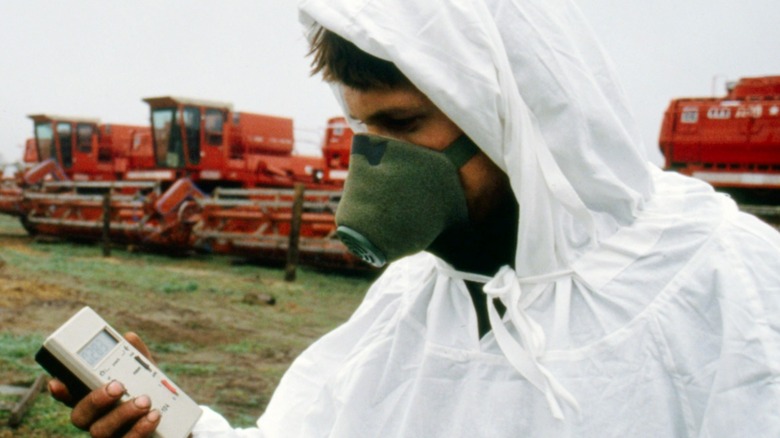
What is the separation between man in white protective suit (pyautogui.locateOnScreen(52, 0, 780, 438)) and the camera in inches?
48.3

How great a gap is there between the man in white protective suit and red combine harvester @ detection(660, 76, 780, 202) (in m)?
12.2

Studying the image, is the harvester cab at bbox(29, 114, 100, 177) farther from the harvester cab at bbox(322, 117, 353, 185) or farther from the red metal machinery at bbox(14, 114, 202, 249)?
the harvester cab at bbox(322, 117, 353, 185)

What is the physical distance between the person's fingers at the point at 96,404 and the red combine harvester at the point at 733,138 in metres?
12.7

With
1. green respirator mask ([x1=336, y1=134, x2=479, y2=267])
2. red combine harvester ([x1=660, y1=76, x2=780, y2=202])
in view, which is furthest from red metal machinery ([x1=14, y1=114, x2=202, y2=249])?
green respirator mask ([x1=336, y1=134, x2=479, y2=267])

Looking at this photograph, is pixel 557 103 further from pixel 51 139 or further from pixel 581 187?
pixel 51 139

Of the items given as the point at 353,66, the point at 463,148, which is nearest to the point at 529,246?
the point at 463,148

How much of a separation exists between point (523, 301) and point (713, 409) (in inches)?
13.7

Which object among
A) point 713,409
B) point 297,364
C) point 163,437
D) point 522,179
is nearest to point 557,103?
point 522,179

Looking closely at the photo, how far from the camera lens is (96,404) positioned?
150 cm

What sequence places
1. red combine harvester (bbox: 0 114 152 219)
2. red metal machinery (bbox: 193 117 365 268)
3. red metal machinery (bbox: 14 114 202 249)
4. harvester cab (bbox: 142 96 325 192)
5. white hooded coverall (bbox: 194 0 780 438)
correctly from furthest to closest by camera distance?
red combine harvester (bbox: 0 114 152 219) < harvester cab (bbox: 142 96 325 192) < red metal machinery (bbox: 14 114 202 249) < red metal machinery (bbox: 193 117 365 268) < white hooded coverall (bbox: 194 0 780 438)

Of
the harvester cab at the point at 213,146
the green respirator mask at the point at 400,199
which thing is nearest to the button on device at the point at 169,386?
the green respirator mask at the point at 400,199

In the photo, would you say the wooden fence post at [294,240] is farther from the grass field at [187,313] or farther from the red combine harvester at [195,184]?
the red combine harvester at [195,184]

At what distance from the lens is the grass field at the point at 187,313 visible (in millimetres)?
5348

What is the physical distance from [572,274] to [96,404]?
3.10 feet
